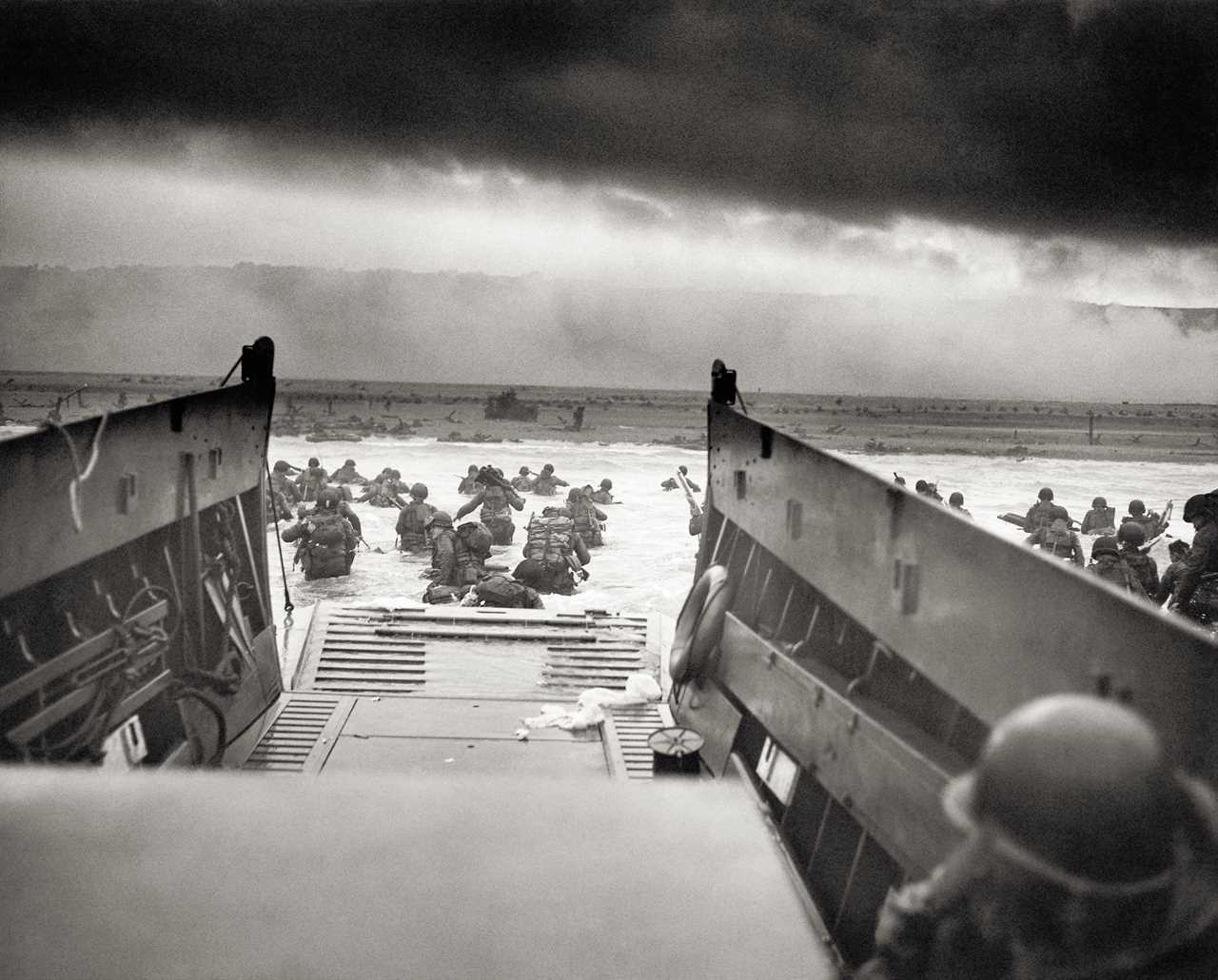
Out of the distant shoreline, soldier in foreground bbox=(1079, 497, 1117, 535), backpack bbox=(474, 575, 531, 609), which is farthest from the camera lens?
the distant shoreline

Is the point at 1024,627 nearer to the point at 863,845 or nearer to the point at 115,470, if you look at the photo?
the point at 863,845

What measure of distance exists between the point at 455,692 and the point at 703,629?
1.77 m

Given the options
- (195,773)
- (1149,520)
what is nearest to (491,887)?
(195,773)

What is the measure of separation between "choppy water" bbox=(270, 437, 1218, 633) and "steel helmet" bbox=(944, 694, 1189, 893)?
3121 millimetres

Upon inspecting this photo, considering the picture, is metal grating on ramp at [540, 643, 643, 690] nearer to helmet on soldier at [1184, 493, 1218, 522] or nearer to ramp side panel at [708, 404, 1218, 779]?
ramp side panel at [708, 404, 1218, 779]

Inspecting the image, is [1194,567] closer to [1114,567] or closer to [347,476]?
[1114,567]

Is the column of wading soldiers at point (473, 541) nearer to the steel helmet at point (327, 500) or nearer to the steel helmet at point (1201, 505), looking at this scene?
the steel helmet at point (327, 500)

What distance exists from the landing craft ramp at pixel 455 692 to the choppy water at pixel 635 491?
0.78 meters

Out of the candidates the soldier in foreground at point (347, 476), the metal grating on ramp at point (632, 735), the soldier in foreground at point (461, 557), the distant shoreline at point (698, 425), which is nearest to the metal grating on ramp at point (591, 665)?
the metal grating on ramp at point (632, 735)

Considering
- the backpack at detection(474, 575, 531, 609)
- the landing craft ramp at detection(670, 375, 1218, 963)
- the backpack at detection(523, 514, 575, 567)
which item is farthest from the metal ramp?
the backpack at detection(523, 514, 575, 567)

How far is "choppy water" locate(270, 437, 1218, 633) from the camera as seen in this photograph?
11586mm

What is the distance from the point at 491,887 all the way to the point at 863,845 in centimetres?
161

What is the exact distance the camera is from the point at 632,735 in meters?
5.16

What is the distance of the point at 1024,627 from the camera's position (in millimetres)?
2098
